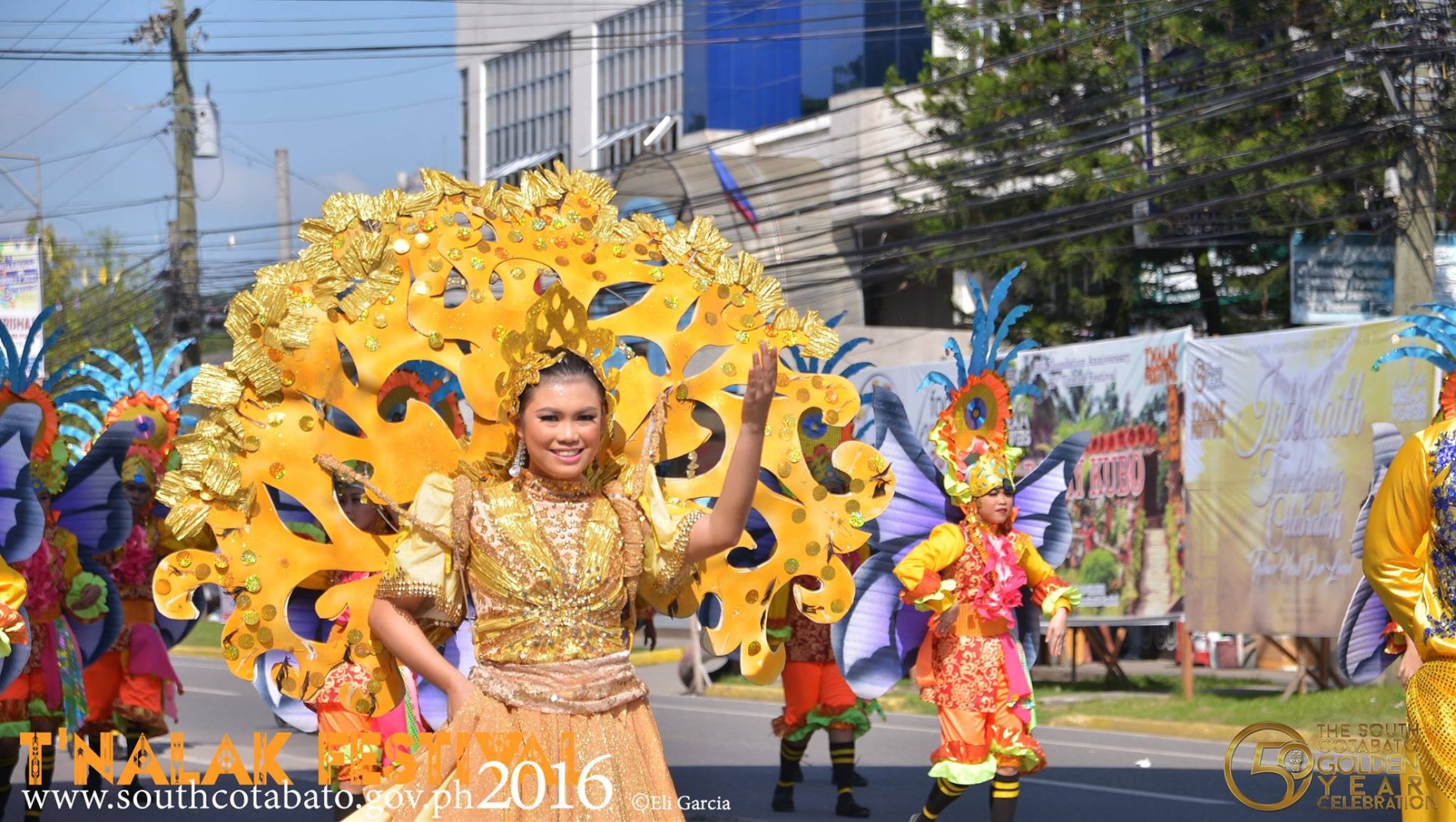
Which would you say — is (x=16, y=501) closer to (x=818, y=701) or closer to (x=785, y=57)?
(x=818, y=701)

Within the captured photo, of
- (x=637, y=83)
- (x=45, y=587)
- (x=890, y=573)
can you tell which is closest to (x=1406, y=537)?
(x=890, y=573)

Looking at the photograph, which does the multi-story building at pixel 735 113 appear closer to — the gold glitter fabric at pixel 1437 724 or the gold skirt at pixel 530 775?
the gold glitter fabric at pixel 1437 724

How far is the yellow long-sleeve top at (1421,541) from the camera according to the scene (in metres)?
5.69

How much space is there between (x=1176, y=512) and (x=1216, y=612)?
3.29 ft

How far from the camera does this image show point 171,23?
27.7 metres

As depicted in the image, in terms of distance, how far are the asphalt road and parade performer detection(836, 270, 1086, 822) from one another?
1.51m

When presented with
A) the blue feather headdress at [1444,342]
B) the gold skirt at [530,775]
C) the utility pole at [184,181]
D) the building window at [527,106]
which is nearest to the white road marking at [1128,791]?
the blue feather headdress at [1444,342]

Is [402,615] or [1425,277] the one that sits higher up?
[1425,277]

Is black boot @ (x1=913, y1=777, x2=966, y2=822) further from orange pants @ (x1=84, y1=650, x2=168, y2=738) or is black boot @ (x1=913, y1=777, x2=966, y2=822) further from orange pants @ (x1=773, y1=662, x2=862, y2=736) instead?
orange pants @ (x1=84, y1=650, x2=168, y2=738)

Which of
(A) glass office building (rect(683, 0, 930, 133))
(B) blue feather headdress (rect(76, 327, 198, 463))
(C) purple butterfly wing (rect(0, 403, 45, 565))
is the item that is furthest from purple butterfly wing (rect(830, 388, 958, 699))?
(A) glass office building (rect(683, 0, 930, 133))

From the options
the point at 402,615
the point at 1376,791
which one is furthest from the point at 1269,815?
the point at 402,615

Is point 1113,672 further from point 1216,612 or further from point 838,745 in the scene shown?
point 838,745

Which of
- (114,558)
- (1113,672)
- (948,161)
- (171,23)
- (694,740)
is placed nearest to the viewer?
(114,558)

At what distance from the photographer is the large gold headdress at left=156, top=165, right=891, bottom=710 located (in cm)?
505
